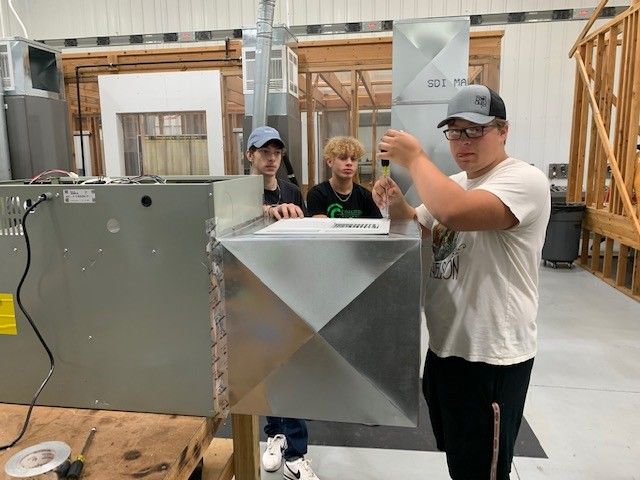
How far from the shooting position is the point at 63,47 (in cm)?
723

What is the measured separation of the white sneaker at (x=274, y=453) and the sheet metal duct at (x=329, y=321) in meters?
1.26

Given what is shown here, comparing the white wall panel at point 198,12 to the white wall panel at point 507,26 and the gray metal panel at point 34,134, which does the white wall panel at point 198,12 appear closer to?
the white wall panel at point 507,26

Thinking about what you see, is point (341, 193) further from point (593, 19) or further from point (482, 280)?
point (593, 19)

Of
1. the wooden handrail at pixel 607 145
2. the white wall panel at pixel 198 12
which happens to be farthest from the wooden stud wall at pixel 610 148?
the white wall panel at pixel 198 12

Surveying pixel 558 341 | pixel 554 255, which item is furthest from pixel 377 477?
pixel 554 255

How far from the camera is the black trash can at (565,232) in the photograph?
5.34m

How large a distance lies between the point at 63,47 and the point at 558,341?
7.97 m

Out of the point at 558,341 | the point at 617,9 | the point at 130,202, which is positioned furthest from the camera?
the point at 617,9

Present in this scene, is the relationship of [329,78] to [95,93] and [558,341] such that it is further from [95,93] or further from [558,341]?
[558,341]

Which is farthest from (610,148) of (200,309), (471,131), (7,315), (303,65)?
(7,315)

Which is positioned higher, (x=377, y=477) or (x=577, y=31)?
(x=577, y=31)

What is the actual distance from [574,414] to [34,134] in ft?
15.3

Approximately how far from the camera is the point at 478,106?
1131mm

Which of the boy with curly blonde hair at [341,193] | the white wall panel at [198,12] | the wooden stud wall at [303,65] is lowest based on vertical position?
the boy with curly blonde hair at [341,193]
